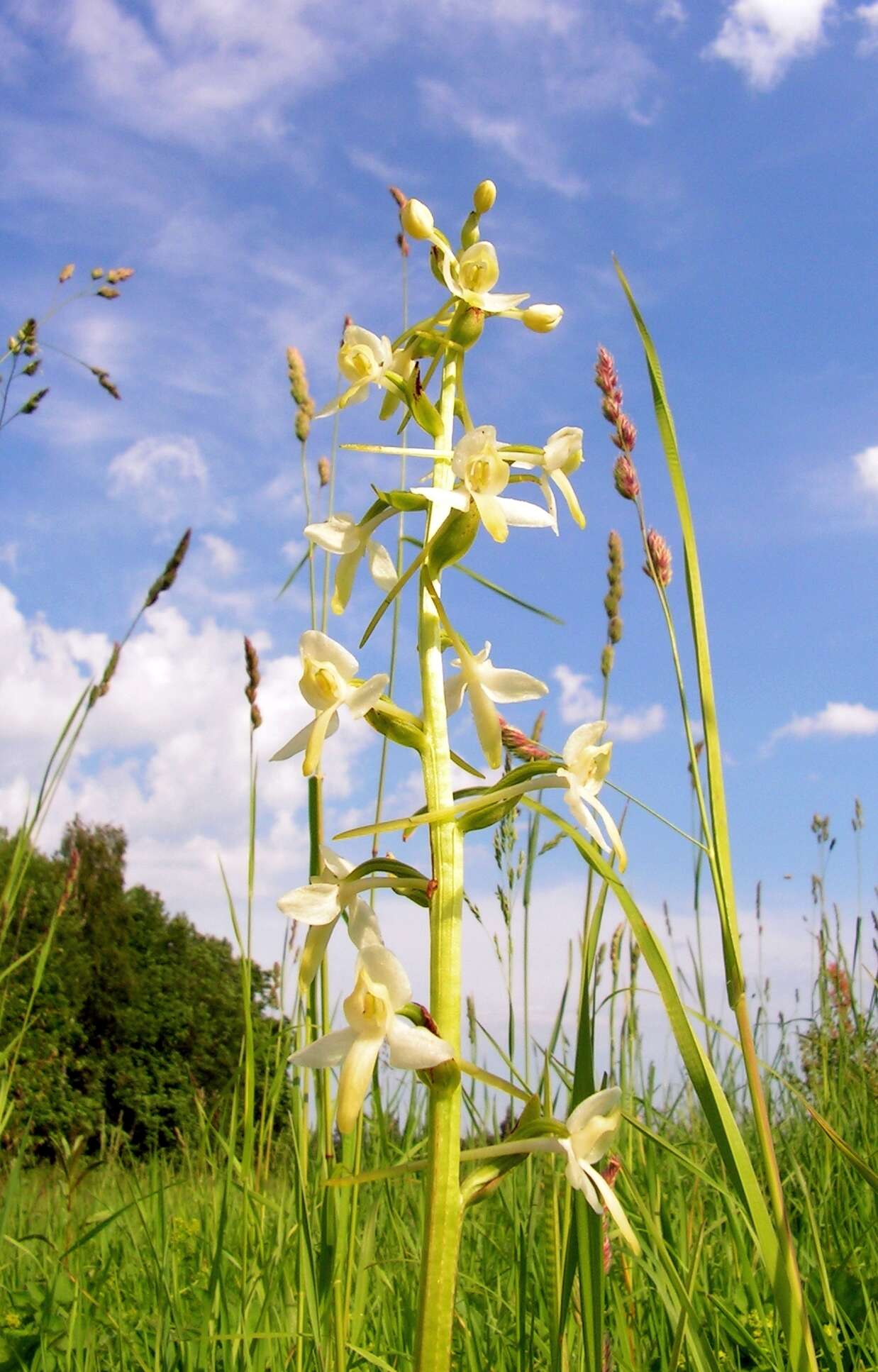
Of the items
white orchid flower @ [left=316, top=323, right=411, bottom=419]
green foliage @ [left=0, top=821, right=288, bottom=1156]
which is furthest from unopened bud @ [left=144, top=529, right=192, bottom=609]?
green foliage @ [left=0, top=821, right=288, bottom=1156]

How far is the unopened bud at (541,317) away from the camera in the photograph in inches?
82.9

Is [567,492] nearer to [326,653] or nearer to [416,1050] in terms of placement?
[326,653]

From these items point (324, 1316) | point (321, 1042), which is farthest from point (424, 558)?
point (324, 1316)

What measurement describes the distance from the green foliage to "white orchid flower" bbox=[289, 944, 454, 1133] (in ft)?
66.0

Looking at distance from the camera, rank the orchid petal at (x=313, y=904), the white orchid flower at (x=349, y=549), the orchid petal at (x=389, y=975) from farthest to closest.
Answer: the white orchid flower at (x=349, y=549) < the orchid petal at (x=313, y=904) < the orchid petal at (x=389, y=975)

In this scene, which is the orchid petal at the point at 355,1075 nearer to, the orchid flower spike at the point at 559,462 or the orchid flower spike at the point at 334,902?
the orchid flower spike at the point at 334,902

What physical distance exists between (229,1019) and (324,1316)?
84.6 feet

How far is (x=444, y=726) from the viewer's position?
170cm

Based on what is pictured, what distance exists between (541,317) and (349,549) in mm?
625

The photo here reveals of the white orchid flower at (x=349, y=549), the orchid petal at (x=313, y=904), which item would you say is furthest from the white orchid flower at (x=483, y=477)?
the orchid petal at (x=313, y=904)

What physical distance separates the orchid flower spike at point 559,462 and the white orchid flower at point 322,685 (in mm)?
505

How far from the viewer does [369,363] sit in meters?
2.10

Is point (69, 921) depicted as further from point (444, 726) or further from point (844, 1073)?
point (444, 726)

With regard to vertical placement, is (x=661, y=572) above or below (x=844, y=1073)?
above
